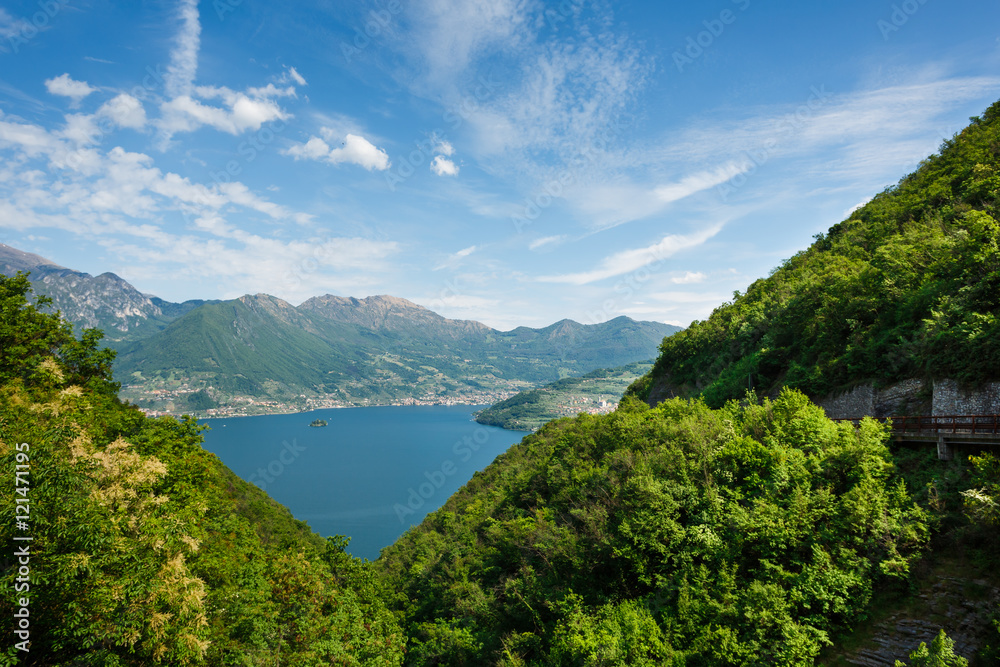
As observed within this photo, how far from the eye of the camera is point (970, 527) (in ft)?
46.4

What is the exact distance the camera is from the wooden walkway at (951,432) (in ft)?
53.0

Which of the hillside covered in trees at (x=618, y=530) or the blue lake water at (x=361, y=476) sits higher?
the hillside covered in trees at (x=618, y=530)

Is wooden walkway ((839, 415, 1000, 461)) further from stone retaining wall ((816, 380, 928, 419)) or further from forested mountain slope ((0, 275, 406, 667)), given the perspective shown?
forested mountain slope ((0, 275, 406, 667))

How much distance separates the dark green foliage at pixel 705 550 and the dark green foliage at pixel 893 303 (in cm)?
638

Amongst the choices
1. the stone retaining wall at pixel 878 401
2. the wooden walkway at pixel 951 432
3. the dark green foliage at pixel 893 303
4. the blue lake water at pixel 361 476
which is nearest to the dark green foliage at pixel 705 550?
the wooden walkway at pixel 951 432

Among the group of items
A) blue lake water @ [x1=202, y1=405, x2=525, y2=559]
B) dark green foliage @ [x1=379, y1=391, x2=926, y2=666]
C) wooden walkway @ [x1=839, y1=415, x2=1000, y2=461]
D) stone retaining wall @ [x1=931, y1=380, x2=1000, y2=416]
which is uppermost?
stone retaining wall @ [x1=931, y1=380, x2=1000, y2=416]

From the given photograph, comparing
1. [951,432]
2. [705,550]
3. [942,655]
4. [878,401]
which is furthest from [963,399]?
[705,550]

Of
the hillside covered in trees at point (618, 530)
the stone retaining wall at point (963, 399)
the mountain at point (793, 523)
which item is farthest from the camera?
the stone retaining wall at point (963, 399)

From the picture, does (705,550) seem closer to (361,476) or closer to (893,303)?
(893,303)

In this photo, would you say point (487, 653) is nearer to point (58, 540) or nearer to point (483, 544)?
point (483, 544)

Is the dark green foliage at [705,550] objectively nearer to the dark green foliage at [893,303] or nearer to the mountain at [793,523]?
the mountain at [793,523]

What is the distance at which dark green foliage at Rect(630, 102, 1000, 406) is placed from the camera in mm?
20094

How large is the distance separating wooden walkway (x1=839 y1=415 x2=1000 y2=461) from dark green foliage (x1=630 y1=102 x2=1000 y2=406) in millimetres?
2662

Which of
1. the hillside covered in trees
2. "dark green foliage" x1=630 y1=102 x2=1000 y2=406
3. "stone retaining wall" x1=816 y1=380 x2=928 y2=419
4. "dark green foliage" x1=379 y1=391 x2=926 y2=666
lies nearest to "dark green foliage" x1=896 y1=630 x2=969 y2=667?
the hillside covered in trees
